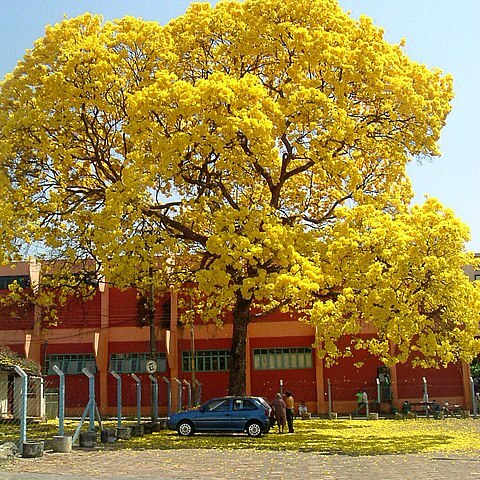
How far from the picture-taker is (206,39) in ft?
82.8

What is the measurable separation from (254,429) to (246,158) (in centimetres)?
880

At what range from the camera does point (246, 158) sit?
23438 millimetres

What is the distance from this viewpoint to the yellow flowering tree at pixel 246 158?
21.6 meters

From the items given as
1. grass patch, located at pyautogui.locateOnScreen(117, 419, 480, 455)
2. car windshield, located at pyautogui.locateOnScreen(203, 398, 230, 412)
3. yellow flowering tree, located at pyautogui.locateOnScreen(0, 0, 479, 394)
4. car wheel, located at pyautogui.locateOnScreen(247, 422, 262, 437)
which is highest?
yellow flowering tree, located at pyautogui.locateOnScreen(0, 0, 479, 394)

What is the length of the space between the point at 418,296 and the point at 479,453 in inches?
198

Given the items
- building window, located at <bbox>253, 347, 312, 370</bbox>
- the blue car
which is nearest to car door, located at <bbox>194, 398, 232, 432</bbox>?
the blue car

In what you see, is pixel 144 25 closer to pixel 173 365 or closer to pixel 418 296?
pixel 418 296

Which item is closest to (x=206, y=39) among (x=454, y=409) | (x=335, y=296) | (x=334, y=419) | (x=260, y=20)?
(x=260, y=20)

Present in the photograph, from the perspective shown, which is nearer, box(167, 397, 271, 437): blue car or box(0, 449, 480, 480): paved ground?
box(0, 449, 480, 480): paved ground

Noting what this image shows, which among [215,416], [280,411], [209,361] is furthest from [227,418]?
[209,361]

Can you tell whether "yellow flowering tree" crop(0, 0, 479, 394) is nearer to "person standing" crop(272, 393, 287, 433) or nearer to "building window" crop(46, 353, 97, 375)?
"person standing" crop(272, 393, 287, 433)

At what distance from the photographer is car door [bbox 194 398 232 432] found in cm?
2381

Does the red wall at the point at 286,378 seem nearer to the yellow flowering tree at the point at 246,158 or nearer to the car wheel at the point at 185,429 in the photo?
the yellow flowering tree at the point at 246,158

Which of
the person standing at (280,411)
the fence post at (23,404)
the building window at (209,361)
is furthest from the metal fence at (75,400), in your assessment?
the person standing at (280,411)
